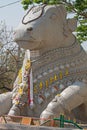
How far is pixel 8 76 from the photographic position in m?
17.5

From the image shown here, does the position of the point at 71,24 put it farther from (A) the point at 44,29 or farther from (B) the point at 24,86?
(B) the point at 24,86

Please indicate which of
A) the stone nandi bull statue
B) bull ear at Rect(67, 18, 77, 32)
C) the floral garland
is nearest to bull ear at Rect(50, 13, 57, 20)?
the stone nandi bull statue

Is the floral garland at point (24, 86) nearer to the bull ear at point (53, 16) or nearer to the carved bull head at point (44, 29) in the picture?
the carved bull head at point (44, 29)

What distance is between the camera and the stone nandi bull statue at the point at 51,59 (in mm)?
5219

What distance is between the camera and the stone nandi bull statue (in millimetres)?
5219

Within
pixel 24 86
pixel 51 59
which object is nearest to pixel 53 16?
pixel 51 59

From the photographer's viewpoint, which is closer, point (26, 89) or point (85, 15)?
point (26, 89)

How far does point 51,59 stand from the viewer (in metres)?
5.43

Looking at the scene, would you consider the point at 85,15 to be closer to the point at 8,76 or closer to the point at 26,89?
the point at 26,89

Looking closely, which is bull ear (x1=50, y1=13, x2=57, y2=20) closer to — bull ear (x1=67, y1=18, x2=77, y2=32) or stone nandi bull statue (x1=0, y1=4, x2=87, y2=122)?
stone nandi bull statue (x1=0, y1=4, x2=87, y2=122)

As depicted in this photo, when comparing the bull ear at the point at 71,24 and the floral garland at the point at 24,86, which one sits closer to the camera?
the floral garland at the point at 24,86

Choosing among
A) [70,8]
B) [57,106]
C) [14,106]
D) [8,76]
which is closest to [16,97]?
[14,106]

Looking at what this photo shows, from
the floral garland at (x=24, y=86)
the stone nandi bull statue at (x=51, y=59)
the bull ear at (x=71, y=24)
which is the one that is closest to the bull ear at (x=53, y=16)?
the stone nandi bull statue at (x=51, y=59)

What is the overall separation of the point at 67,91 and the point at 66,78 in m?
0.37
